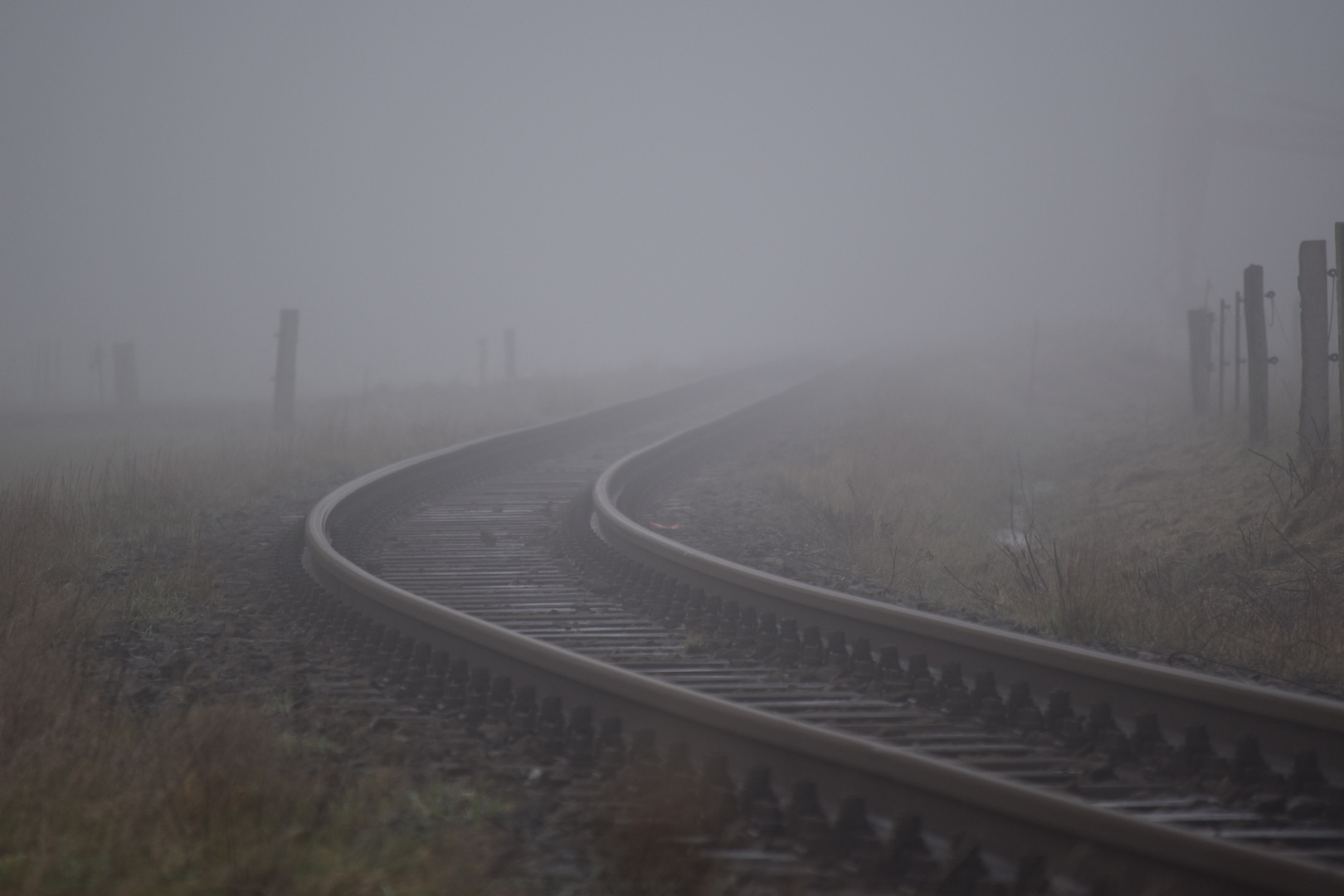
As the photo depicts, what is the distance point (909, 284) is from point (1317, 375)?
12465 centimetres

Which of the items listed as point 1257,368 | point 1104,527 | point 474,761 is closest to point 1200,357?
point 1257,368

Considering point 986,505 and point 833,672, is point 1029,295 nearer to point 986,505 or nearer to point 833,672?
point 986,505

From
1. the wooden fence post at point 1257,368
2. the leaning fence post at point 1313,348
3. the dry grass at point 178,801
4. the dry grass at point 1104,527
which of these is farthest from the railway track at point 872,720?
the wooden fence post at point 1257,368

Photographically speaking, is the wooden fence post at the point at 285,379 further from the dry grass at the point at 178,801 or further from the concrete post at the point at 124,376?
the dry grass at the point at 178,801

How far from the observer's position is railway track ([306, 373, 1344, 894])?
9.33 feet

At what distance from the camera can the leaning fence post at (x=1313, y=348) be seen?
9531 millimetres

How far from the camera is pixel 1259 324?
39.5 feet

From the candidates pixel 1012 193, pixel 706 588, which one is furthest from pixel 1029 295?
pixel 706 588

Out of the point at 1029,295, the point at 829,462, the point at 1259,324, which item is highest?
the point at 1029,295

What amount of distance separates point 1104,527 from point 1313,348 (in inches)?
107

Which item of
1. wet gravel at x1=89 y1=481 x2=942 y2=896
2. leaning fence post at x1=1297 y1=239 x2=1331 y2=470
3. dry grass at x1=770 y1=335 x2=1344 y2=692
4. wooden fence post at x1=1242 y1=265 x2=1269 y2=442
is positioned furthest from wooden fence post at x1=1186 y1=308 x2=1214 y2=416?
wet gravel at x1=89 y1=481 x2=942 y2=896

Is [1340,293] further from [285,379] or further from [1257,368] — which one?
[285,379]

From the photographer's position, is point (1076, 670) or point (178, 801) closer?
point (178, 801)

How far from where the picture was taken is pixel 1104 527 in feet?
33.8
